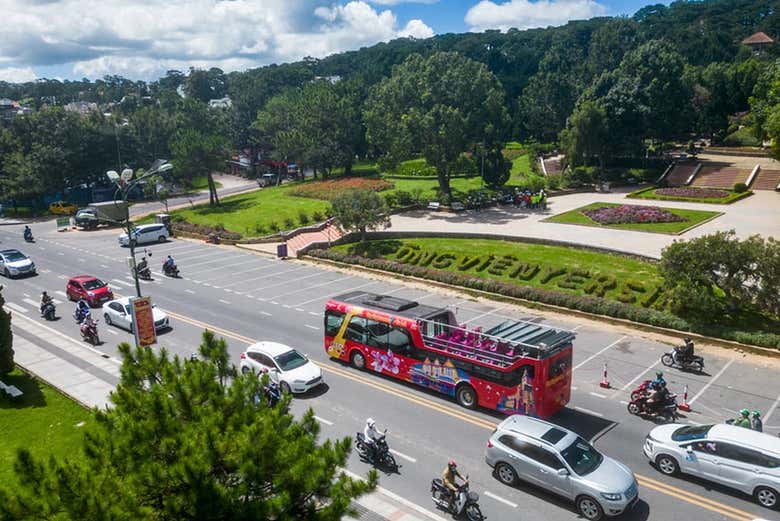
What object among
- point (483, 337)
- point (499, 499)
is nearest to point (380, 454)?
point (499, 499)

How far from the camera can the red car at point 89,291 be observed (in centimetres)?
3341

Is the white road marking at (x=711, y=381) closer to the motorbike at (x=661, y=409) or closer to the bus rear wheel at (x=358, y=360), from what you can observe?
the motorbike at (x=661, y=409)

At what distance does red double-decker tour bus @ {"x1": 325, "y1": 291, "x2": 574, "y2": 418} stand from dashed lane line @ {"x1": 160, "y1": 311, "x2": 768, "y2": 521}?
18.6 inches

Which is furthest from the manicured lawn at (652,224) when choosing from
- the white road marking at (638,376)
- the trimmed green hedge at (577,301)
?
the white road marking at (638,376)

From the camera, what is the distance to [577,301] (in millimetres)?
29188

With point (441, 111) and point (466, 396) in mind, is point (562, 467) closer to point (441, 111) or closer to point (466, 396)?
point (466, 396)

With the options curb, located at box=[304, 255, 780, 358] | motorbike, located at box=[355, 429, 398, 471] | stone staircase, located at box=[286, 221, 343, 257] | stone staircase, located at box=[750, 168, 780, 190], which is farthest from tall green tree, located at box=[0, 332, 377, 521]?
stone staircase, located at box=[750, 168, 780, 190]

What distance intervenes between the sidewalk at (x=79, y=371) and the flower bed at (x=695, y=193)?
46710 mm

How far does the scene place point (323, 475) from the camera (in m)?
8.78

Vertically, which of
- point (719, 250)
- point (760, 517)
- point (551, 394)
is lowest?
point (760, 517)

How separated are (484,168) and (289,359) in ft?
139

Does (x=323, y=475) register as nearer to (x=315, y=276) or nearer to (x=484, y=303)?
(x=484, y=303)

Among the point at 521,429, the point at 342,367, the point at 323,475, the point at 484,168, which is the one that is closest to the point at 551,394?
the point at 521,429

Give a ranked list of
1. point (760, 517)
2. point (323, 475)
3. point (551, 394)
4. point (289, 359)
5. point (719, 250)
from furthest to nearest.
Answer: point (719, 250) → point (289, 359) → point (551, 394) → point (760, 517) → point (323, 475)
